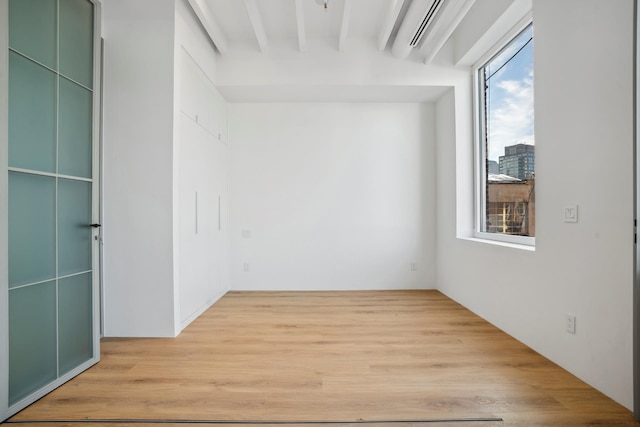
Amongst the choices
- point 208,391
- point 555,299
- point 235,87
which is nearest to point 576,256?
point 555,299

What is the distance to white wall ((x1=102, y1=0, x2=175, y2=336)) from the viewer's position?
3008mm

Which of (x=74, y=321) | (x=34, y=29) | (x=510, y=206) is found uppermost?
(x=34, y=29)

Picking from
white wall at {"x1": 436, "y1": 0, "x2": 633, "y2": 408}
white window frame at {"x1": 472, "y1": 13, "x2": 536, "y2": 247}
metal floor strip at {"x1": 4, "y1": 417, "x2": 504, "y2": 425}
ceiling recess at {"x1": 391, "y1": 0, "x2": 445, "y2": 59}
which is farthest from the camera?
white window frame at {"x1": 472, "y1": 13, "x2": 536, "y2": 247}

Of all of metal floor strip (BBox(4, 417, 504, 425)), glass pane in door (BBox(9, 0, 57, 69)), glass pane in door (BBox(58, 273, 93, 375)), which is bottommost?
metal floor strip (BBox(4, 417, 504, 425))

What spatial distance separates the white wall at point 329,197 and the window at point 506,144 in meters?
0.94

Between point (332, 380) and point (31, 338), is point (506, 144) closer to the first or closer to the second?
point (332, 380)

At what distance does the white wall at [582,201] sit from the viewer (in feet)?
6.21

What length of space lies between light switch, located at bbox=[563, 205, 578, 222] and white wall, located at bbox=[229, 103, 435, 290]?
2.56m

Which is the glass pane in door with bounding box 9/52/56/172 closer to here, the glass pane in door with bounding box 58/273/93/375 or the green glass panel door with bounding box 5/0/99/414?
the green glass panel door with bounding box 5/0/99/414

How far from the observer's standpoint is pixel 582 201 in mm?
2180

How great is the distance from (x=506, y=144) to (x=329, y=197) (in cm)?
234

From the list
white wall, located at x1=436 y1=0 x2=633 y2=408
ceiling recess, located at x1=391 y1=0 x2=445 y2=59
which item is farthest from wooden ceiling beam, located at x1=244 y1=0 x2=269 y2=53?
white wall, located at x1=436 y1=0 x2=633 y2=408

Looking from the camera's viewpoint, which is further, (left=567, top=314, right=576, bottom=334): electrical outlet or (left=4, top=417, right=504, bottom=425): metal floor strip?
(left=567, top=314, right=576, bottom=334): electrical outlet

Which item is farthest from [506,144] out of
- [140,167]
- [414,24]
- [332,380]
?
[140,167]
